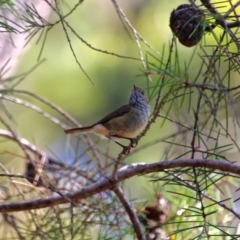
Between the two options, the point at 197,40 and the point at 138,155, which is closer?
the point at 197,40

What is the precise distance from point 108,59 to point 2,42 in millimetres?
1162

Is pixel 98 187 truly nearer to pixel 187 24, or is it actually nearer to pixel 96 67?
pixel 187 24

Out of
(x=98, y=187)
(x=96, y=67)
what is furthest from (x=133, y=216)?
(x=96, y=67)

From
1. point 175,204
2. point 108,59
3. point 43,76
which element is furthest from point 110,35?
point 175,204

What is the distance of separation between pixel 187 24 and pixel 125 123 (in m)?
0.81

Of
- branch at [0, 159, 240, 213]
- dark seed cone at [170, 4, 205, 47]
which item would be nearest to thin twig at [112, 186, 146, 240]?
branch at [0, 159, 240, 213]

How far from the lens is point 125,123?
1.90 m

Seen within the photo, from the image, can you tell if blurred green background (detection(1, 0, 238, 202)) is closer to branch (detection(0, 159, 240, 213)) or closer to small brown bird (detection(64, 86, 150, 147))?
small brown bird (detection(64, 86, 150, 147))

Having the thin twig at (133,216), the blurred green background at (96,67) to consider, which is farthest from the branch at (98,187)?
the blurred green background at (96,67)

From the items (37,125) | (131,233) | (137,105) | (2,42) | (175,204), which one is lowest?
(131,233)

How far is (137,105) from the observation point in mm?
1972

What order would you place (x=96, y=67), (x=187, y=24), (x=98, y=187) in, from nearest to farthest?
(x=187, y=24) → (x=98, y=187) → (x=96, y=67)

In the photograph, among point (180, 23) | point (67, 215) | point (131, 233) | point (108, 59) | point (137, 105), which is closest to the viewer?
point (180, 23)

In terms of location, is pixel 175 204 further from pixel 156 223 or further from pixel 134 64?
pixel 134 64
